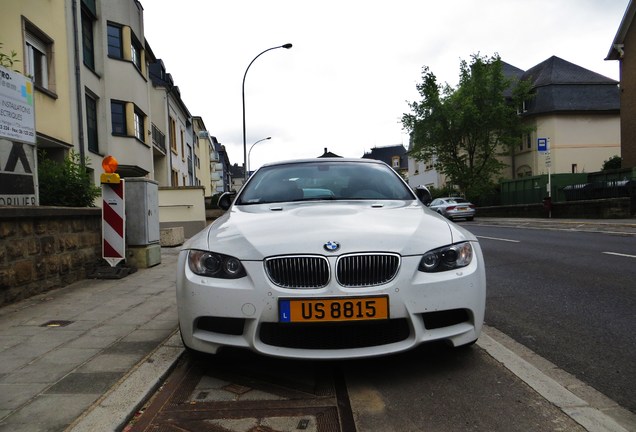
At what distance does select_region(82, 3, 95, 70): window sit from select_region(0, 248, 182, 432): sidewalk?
40.9 ft

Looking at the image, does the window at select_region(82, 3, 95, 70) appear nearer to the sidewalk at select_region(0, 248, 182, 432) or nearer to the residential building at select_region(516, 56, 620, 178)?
the sidewalk at select_region(0, 248, 182, 432)

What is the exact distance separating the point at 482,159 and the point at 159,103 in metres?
24.8

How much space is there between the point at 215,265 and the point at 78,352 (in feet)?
4.70

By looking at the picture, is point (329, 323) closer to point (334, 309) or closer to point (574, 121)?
point (334, 309)

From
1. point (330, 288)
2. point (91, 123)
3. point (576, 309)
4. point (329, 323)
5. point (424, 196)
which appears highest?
point (91, 123)

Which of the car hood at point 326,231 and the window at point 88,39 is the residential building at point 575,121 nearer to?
the window at point 88,39

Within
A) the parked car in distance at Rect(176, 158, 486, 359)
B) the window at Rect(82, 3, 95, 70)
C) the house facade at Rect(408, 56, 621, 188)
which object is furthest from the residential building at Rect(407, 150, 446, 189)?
the parked car in distance at Rect(176, 158, 486, 359)

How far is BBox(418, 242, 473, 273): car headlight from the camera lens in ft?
9.88

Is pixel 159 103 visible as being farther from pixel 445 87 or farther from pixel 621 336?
pixel 621 336

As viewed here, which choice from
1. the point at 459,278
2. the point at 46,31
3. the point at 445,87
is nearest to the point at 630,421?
the point at 459,278

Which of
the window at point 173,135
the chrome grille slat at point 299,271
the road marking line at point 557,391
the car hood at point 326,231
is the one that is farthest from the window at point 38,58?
the window at point 173,135

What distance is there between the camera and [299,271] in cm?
291

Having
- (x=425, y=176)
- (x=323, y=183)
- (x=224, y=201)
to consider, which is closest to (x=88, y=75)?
(x=224, y=201)

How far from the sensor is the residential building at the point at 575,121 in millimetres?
40375
